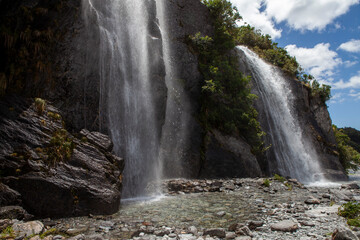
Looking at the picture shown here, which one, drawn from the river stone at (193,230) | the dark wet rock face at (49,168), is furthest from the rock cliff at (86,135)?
the river stone at (193,230)

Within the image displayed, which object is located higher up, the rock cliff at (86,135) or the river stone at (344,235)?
the rock cliff at (86,135)

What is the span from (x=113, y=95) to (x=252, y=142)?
1144 centimetres

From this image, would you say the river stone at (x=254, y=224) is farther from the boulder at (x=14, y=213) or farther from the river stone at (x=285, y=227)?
the boulder at (x=14, y=213)

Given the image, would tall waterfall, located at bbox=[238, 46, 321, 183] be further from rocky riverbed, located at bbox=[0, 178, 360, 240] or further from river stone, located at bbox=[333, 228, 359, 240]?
river stone, located at bbox=[333, 228, 359, 240]

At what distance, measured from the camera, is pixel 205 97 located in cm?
1912

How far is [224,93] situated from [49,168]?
14702 millimetres

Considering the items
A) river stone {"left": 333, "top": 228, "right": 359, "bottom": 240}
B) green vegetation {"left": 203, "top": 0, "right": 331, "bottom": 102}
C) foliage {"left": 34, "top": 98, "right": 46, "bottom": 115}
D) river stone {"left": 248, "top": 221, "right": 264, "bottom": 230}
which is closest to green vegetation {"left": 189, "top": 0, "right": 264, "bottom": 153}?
green vegetation {"left": 203, "top": 0, "right": 331, "bottom": 102}

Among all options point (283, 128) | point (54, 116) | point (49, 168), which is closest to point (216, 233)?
point (49, 168)

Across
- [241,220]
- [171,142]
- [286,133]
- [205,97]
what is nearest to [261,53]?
[286,133]

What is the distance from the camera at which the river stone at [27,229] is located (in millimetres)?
5379

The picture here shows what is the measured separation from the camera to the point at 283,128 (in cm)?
2350

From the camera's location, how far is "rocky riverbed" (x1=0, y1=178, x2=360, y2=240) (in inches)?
227

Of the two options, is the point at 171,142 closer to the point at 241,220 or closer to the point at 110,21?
the point at 110,21

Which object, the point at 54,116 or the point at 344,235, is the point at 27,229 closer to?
the point at 54,116
